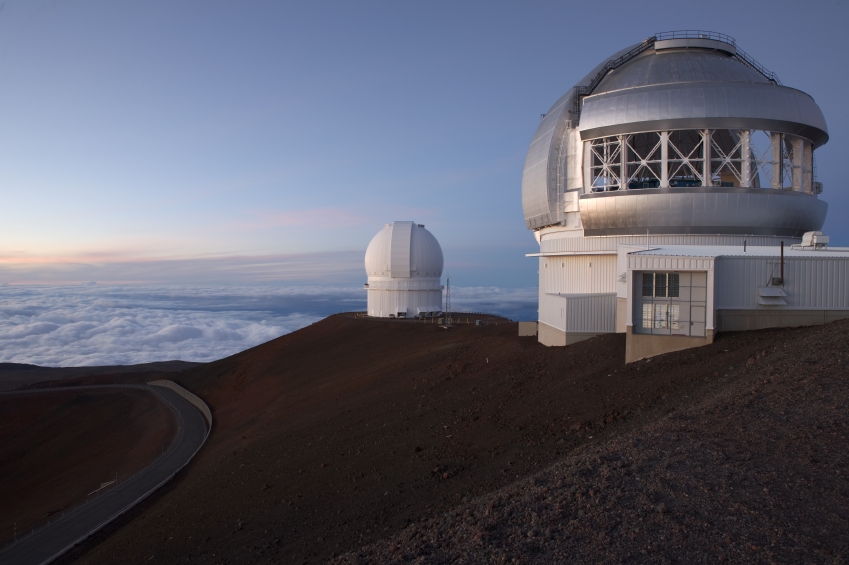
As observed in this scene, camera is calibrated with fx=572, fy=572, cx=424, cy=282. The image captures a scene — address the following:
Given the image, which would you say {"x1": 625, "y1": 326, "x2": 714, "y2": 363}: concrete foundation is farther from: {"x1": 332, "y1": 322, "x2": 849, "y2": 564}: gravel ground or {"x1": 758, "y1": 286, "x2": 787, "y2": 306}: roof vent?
{"x1": 332, "y1": 322, "x2": 849, "y2": 564}: gravel ground

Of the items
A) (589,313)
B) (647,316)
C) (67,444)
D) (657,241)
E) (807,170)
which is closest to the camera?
(647,316)

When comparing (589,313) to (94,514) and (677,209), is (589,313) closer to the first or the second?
(677,209)

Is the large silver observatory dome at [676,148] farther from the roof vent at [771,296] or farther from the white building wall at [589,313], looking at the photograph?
the roof vent at [771,296]

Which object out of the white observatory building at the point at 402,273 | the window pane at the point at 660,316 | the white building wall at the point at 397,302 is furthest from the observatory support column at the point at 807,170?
the white building wall at the point at 397,302

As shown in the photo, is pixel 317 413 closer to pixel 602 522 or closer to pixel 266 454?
pixel 266 454

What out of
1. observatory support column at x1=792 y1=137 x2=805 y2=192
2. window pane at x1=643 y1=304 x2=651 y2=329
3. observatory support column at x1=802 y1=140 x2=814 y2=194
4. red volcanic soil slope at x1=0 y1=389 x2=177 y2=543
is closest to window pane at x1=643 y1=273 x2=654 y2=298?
window pane at x1=643 y1=304 x2=651 y2=329

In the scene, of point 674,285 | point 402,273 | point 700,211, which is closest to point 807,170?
point 700,211
